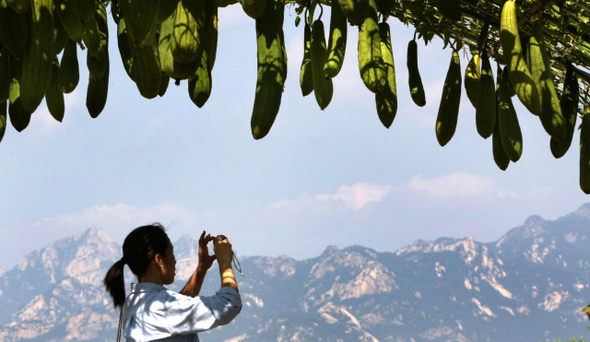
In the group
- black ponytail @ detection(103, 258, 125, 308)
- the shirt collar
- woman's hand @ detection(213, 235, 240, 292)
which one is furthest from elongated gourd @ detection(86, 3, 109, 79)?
black ponytail @ detection(103, 258, 125, 308)

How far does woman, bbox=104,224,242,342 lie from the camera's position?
3.12 metres

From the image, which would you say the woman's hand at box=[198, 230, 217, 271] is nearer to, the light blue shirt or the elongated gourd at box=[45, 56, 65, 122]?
the light blue shirt

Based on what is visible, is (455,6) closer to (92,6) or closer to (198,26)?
(198,26)

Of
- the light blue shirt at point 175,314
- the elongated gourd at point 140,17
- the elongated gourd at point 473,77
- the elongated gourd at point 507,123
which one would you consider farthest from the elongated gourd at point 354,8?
the light blue shirt at point 175,314

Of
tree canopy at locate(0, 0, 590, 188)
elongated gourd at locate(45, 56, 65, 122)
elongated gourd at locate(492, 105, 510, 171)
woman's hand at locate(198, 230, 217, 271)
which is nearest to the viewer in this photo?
tree canopy at locate(0, 0, 590, 188)

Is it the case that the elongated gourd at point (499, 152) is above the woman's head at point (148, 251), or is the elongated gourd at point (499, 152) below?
above

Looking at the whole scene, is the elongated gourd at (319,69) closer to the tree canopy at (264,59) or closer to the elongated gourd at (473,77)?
the tree canopy at (264,59)

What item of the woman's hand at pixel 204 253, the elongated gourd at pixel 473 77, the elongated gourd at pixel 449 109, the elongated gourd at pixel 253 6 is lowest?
the woman's hand at pixel 204 253

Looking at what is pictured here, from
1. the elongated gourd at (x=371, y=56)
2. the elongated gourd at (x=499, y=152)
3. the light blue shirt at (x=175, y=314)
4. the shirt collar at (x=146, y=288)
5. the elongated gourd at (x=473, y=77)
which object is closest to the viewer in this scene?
the elongated gourd at (x=371, y=56)

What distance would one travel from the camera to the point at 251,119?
5.59ft

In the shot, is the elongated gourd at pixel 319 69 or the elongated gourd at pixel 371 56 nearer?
the elongated gourd at pixel 371 56

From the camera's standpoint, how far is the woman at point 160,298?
10.2ft

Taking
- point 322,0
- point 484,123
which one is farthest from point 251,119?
point 322,0

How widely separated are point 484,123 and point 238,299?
1534 millimetres
